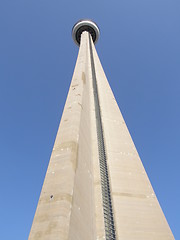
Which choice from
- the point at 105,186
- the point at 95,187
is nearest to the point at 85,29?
the point at 105,186

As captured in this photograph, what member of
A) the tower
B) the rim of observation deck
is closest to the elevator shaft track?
the tower

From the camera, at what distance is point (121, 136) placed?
42.4 ft

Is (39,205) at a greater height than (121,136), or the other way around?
(121,136)

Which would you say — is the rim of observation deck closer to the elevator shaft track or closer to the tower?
the tower

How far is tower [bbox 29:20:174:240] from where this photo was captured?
11.0 ft

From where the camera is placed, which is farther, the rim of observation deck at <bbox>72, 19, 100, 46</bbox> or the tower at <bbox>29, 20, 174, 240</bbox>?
the rim of observation deck at <bbox>72, 19, 100, 46</bbox>

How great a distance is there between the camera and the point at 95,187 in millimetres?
8102

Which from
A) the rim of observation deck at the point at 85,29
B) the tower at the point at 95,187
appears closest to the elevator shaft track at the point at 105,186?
the tower at the point at 95,187

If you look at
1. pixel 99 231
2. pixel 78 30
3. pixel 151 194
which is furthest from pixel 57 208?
pixel 78 30

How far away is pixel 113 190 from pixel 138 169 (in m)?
2.29

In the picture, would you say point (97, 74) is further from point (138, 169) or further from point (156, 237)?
point (156, 237)

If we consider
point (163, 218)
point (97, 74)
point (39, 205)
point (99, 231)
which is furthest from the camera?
point (97, 74)

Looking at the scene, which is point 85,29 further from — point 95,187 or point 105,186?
point 95,187

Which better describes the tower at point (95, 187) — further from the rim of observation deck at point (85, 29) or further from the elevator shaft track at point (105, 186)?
the rim of observation deck at point (85, 29)
